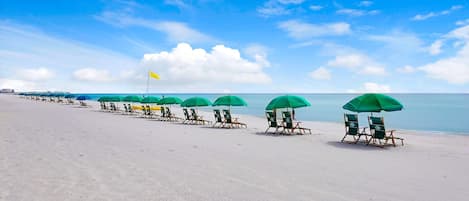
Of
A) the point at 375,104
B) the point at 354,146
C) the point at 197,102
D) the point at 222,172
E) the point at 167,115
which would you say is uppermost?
the point at 197,102

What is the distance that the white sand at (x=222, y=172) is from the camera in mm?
4445

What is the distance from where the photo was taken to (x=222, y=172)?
5.73 metres

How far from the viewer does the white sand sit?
4445 mm

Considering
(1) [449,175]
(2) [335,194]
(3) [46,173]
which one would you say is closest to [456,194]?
(1) [449,175]

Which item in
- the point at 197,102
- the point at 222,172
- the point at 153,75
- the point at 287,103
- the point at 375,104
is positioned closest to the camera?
the point at 222,172

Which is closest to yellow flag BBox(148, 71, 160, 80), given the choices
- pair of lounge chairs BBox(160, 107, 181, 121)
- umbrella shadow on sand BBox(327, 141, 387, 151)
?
pair of lounge chairs BBox(160, 107, 181, 121)

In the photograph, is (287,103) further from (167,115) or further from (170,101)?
(170,101)

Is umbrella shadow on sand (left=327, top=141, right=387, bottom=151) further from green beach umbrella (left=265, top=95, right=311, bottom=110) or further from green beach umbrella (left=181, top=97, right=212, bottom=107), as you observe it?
green beach umbrella (left=181, top=97, right=212, bottom=107)

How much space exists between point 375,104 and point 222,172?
18.1 feet

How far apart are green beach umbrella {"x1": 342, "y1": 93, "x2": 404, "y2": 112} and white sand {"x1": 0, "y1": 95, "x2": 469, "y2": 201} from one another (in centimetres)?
105

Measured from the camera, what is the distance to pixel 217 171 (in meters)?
5.81

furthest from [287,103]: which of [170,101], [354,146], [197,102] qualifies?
[170,101]

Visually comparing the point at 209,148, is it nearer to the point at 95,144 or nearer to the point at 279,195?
the point at 95,144

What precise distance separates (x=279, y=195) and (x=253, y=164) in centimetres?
209
